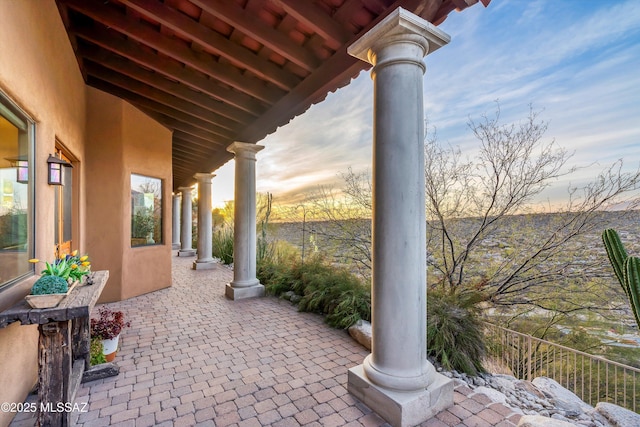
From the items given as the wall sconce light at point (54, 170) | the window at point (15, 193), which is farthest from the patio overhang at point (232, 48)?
the wall sconce light at point (54, 170)

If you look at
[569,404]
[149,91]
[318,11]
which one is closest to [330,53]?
[318,11]

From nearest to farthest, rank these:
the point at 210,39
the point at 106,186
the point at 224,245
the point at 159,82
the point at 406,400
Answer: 1. the point at 406,400
2. the point at 210,39
3. the point at 159,82
4. the point at 106,186
5. the point at 224,245

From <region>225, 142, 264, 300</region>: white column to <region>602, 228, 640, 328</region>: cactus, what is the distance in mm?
4698

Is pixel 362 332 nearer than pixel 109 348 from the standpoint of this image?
No

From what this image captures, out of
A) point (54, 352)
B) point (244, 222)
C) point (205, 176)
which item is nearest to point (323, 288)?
point (244, 222)

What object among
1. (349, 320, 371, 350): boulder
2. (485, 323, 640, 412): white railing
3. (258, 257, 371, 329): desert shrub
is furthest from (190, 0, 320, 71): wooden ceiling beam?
(485, 323, 640, 412): white railing

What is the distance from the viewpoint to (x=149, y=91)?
4473mm

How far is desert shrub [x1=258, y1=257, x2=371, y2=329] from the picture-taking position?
3777 millimetres

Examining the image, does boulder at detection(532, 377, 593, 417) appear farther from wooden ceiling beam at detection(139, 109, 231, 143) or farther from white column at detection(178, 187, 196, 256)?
white column at detection(178, 187, 196, 256)

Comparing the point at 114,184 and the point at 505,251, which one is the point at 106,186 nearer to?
the point at 114,184

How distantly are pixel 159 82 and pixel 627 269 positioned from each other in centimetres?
548

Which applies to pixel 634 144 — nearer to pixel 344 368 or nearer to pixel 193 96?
pixel 344 368

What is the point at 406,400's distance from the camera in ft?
6.32

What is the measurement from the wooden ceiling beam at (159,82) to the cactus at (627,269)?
4.55 m
